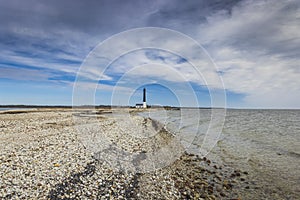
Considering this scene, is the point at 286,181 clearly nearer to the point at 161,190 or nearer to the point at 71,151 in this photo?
the point at 161,190

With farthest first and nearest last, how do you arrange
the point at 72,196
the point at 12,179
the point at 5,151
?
the point at 5,151 < the point at 12,179 < the point at 72,196

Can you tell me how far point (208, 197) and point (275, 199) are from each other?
3217 millimetres

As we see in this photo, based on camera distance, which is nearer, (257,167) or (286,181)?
(286,181)

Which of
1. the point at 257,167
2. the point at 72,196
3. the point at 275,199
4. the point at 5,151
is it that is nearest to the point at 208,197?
the point at 275,199

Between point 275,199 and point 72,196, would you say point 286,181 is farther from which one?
point 72,196

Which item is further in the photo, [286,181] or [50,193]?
[286,181]

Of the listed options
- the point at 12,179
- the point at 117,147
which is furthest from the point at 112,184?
the point at 117,147

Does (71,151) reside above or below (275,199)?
above

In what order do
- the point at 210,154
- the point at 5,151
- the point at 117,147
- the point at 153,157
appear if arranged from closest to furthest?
the point at 5,151 < the point at 153,157 < the point at 117,147 < the point at 210,154

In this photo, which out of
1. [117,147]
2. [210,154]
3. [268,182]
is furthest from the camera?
[210,154]

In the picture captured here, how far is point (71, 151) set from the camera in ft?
43.3

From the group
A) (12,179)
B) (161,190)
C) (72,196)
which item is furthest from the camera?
(161,190)

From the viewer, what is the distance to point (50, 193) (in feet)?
24.5

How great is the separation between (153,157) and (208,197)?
227 inches
